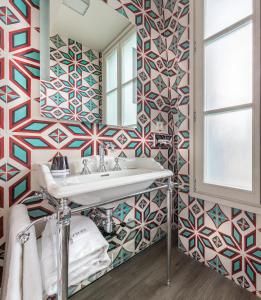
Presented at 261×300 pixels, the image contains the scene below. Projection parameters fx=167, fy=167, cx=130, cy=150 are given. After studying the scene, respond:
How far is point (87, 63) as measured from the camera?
1164 mm

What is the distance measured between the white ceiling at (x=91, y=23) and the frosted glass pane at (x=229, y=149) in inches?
39.0

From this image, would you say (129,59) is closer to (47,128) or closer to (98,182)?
(47,128)

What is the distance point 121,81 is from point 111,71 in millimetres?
115

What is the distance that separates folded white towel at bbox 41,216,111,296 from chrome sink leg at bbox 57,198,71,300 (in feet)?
0.35

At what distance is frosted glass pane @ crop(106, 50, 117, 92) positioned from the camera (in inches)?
49.8

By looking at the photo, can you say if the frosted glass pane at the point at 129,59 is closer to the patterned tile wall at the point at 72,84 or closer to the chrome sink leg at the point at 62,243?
the patterned tile wall at the point at 72,84

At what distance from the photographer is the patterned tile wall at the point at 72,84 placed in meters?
1.02

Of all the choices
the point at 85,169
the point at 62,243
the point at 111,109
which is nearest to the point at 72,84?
the point at 111,109

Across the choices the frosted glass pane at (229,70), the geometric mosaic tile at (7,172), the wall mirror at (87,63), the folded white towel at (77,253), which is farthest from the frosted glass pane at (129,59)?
the folded white towel at (77,253)

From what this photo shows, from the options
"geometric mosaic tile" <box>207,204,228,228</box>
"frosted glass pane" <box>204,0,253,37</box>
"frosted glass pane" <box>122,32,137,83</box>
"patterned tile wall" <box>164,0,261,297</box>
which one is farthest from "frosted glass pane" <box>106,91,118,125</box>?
"geometric mosaic tile" <box>207,204,228,228</box>

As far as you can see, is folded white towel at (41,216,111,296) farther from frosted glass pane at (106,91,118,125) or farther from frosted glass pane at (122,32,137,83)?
frosted glass pane at (122,32,137,83)

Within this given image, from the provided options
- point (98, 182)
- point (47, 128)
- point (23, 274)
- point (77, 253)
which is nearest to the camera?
point (23, 274)

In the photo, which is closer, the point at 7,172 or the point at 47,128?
the point at 7,172

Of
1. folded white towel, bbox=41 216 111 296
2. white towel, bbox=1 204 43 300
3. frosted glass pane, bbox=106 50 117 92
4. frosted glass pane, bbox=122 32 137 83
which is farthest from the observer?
frosted glass pane, bbox=122 32 137 83
